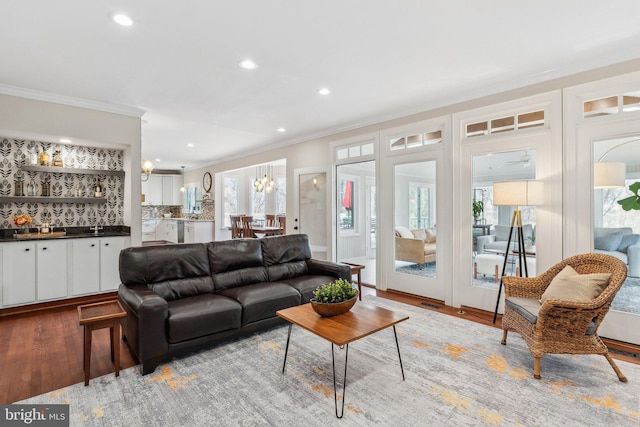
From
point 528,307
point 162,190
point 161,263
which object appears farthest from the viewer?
point 162,190

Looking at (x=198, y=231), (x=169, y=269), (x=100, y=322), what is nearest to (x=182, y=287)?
(x=169, y=269)

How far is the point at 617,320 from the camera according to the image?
9.89ft

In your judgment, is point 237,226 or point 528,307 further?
point 237,226

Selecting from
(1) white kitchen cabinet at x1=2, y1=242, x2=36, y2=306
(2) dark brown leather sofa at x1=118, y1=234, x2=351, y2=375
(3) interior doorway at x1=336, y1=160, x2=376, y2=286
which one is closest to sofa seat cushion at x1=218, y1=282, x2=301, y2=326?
(2) dark brown leather sofa at x1=118, y1=234, x2=351, y2=375

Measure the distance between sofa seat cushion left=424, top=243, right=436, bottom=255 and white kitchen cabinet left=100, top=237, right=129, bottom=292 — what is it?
4234mm

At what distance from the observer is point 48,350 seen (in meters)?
2.92

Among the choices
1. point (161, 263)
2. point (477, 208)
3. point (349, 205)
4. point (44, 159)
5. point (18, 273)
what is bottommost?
point (18, 273)

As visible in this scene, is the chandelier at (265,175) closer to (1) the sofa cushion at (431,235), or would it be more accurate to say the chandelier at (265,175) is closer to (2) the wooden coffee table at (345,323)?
(1) the sofa cushion at (431,235)

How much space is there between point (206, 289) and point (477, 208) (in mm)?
3232

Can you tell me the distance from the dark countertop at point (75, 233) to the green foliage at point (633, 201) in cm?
579

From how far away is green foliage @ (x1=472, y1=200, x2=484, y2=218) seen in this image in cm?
392

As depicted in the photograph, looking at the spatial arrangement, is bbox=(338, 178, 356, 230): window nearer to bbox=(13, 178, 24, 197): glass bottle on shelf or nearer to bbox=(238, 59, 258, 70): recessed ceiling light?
bbox=(238, 59, 258, 70): recessed ceiling light

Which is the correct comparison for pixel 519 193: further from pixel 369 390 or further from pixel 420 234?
pixel 369 390

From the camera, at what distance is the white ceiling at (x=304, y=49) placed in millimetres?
2303
